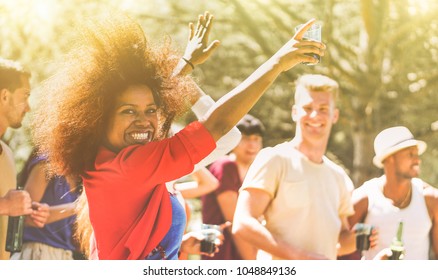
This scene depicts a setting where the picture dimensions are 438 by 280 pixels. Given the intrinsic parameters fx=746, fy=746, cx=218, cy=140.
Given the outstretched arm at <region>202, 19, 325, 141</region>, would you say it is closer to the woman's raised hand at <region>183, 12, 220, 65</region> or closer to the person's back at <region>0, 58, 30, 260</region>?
the woman's raised hand at <region>183, 12, 220, 65</region>

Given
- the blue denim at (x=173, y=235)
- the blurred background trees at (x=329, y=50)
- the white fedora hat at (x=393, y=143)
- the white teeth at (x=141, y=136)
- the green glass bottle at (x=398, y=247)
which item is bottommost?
the blue denim at (x=173, y=235)

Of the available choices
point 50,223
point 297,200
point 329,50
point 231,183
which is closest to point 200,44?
point 297,200

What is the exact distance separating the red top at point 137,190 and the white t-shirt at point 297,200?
0.80 metres

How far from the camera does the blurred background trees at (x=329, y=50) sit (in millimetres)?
4324

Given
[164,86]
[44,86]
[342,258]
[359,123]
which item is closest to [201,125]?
[164,86]

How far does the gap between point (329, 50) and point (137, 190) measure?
89.0 inches

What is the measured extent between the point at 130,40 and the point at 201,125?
2.09 ft

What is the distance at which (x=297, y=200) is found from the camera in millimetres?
3750

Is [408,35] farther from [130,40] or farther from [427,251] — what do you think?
[130,40]

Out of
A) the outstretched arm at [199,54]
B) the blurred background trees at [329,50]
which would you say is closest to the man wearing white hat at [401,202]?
the blurred background trees at [329,50]

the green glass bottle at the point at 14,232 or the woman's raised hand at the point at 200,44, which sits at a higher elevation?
the woman's raised hand at the point at 200,44

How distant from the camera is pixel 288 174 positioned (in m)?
3.78

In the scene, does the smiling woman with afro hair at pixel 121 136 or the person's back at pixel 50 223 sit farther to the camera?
the person's back at pixel 50 223

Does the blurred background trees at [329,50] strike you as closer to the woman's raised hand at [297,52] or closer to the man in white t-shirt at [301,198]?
the man in white t-shirt at [301,198]
